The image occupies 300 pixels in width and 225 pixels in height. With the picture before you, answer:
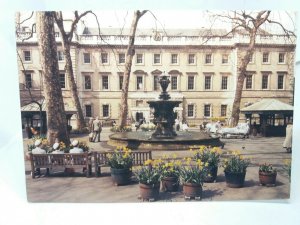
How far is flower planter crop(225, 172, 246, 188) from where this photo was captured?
434cm

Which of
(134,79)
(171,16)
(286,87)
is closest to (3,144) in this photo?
(134,79)

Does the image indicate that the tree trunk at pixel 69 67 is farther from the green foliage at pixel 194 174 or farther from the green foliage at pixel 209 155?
the green foliage at pixel 209 155

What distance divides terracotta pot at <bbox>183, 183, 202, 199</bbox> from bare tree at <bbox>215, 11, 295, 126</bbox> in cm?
138

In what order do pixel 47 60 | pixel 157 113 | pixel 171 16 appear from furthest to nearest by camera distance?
1. pixel 157 113
2. pixel 47 60
3. pixel 171 16

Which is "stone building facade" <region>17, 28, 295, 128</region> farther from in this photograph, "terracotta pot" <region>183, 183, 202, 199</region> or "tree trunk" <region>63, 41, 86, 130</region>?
"terracotta pot" <region>183, 183, 202, 199</region>

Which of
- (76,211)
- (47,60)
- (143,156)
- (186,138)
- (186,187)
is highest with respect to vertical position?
(47,60)

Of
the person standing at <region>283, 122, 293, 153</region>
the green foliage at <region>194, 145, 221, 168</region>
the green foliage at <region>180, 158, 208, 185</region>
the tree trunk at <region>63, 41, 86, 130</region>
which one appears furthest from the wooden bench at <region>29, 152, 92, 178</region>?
the person standing at <region>283, 122, 293, 153</region>

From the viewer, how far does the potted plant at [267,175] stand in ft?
14.5

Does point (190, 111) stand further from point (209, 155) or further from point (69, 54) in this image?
point (69, 54)

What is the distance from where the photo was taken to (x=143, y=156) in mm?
4547

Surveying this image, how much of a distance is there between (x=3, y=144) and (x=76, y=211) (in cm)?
178

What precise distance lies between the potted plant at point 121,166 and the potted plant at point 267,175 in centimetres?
233

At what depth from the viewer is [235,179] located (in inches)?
172

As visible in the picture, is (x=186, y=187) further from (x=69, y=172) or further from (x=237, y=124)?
(x=69, y=172)
